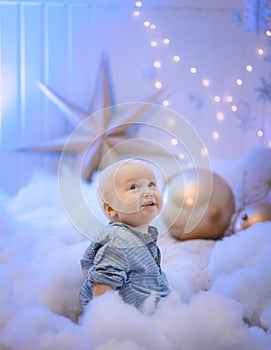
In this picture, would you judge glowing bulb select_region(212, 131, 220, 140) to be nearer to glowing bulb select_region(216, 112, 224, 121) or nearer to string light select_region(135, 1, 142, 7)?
glowing bulb select_region(216, 112, 224, 121)

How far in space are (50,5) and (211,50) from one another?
2.54ft

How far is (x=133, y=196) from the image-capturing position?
4.61 ft

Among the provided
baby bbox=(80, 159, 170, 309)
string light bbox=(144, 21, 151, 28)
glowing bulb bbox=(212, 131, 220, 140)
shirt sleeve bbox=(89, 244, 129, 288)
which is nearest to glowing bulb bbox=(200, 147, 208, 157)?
glowing bulb bbox=(212, 131, 220, 140)

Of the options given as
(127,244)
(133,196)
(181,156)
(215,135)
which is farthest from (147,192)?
(215,135)

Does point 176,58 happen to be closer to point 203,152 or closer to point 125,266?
point 203,152

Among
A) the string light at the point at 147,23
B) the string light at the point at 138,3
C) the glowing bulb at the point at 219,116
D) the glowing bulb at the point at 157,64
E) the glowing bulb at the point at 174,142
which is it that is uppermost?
the string light at the point at 138,3

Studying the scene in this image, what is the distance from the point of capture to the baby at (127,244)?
52.3 inches

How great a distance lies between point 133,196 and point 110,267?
0.67ft

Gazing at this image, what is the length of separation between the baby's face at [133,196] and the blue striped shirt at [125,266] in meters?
0.03

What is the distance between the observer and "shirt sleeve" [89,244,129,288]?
1305mm

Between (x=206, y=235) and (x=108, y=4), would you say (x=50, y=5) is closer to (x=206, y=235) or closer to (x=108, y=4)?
(x=108, y=4)

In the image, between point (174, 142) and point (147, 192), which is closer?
point (147, 192)

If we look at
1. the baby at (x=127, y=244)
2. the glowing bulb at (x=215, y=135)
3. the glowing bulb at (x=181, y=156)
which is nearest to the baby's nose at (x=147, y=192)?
the baby at (x=127, y=244)

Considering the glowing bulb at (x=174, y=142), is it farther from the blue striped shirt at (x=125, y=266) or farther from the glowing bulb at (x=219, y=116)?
the blue striped shirt at (x=125, y=266)
